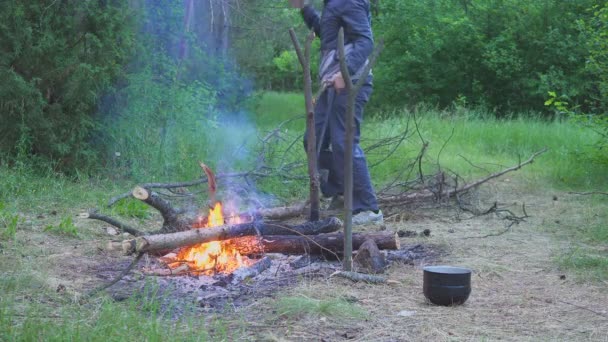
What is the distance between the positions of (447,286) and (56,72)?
560 cm

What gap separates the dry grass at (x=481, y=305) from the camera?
12.3 feet

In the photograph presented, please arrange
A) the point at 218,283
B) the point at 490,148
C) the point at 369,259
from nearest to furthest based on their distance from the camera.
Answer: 1. the point at 218,283
2. the point at 369,259
3. the point at 490,148

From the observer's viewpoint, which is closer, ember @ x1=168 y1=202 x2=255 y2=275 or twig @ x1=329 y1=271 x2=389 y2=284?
twig @ x1=329 y1=271 x2=389 y2=284

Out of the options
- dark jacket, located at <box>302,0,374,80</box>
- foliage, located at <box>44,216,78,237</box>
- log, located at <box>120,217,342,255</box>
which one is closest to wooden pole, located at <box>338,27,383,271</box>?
log, located at <box>120,217,342,255</box>

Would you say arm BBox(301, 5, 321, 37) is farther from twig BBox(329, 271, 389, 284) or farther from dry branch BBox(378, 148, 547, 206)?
twig BBox(329, 271, 389, 284)

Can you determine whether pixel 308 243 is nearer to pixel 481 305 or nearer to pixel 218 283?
pixel 218 283

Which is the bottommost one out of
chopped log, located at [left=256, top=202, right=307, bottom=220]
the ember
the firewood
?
chopped log, located at [left=256, top=202, right=307, bottom=220]

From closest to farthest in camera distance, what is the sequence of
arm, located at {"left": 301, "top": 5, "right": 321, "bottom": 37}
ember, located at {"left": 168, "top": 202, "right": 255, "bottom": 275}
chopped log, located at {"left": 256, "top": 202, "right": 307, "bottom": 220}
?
ember, located at {"left": 168, "top": 202, "right": 255, "bottom": 275} < chopped log, located at {"left": 256, "top": 202, "right": 307, "bottom": 220} < arm, located at {"left": 301, "top": 5, "right": 321, "bottom": 37}

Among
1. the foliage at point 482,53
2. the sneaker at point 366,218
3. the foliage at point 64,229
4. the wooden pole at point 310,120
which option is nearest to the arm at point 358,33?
the wooden pole at point 310,120

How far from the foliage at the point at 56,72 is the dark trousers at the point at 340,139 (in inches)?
118

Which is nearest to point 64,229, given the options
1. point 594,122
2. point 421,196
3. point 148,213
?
point 148,213

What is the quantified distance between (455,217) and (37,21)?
485cm

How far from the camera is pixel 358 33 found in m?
6.20

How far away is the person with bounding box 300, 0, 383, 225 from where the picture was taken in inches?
244
